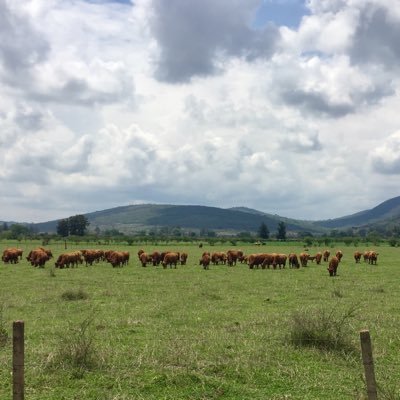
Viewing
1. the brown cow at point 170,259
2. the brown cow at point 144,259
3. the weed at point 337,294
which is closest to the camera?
the weed at point 337,294

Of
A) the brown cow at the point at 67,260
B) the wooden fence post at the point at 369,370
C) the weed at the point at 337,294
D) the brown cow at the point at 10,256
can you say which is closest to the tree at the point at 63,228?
the brown cow at the point at 10,256

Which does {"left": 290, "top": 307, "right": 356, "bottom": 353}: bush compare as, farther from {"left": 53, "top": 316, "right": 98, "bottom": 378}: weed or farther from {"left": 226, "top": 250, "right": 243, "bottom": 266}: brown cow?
{"left": 226, "top": 250, "right": 243, "bottom": 266}: brown cow

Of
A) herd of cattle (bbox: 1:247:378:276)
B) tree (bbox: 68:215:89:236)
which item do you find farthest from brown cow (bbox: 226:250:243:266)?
tree (bbox: 68:215:89:236)

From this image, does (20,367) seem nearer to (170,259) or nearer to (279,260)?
(170,259)

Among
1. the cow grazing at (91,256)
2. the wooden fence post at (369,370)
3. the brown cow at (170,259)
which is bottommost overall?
the wooden fence post at (369,370)

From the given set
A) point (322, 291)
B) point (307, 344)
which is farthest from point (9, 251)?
point (307, 344)

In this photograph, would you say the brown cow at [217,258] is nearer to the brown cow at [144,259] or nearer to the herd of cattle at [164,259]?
the herd of cattle at [164,259]

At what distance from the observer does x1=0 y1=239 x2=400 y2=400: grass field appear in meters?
10.1

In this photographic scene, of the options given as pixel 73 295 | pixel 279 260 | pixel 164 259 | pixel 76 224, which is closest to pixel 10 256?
pixel 164 259

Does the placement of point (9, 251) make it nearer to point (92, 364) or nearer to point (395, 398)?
point (92, 364)

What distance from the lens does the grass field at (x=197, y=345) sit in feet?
33.0

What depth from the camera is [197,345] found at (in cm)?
1325

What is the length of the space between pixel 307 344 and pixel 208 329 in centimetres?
348

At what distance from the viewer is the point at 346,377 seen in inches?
425
